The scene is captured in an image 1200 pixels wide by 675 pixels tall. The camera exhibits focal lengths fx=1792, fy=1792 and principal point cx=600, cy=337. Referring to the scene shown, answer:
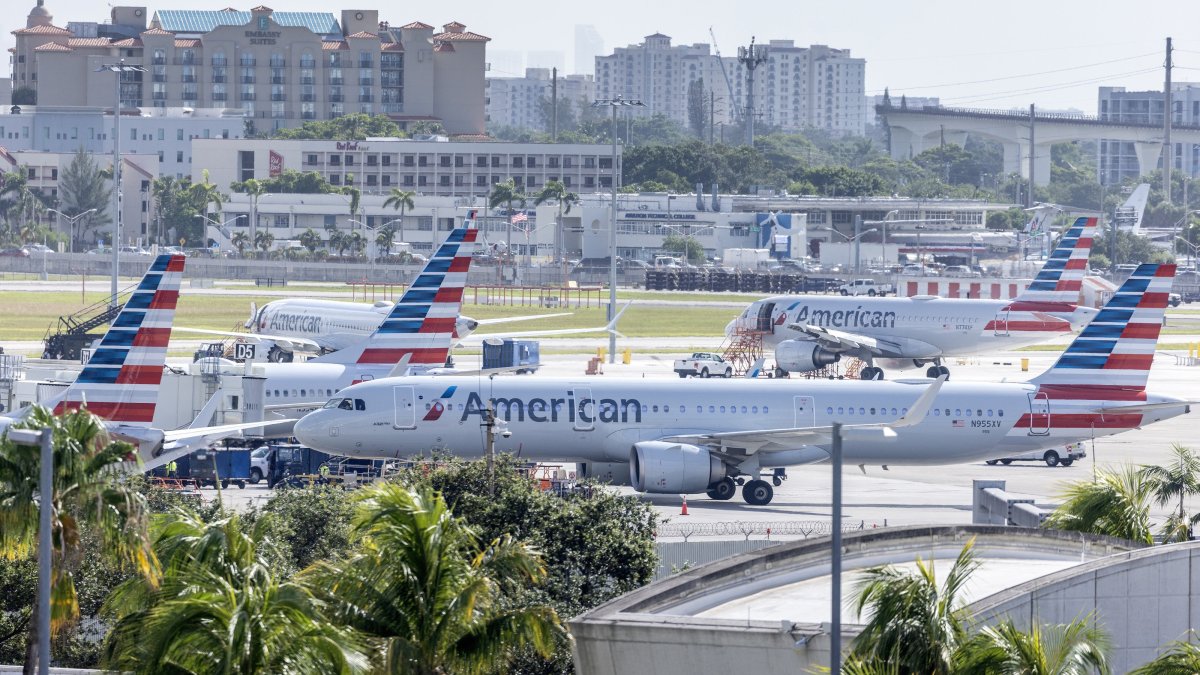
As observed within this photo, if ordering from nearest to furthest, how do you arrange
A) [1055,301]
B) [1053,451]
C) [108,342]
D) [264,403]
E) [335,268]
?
1. [108,342]
2. [264,403]
3. [1053,451]
4. [1055,301]
5. [335,268]

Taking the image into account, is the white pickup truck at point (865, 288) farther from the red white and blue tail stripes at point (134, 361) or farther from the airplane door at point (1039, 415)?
the red white and blue tail stripes at point (134, 361)

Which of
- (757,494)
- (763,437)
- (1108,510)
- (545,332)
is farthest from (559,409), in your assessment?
(545,332)

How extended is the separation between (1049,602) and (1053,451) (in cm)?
4326

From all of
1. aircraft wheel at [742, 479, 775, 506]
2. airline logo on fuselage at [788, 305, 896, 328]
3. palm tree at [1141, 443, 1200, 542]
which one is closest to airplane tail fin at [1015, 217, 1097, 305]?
airline logo on fuselage at [788, 305, 896, 328]

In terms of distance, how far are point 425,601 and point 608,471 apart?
33672 millimetres

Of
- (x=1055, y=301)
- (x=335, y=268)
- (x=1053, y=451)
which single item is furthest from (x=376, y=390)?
(x=335, y=268)

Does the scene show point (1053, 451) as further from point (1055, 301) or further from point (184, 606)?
point (184, 606)

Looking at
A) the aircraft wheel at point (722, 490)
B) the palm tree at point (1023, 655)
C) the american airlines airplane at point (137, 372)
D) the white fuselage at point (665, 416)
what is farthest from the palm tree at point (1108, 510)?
the aircraft wheel at point (722, 490)

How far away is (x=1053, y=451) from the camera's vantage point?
65062mm

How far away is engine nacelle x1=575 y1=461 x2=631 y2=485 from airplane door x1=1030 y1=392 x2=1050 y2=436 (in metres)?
13.0

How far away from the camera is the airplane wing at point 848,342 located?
91938mm

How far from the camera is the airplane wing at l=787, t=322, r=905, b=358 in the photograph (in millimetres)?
91938

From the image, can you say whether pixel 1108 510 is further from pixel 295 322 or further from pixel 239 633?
pixel 295 322

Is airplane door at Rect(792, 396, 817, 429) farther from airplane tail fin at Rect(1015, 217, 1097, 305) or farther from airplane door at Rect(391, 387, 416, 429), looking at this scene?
airplane tail fin at Rect(1015, 217, 1097, 305)
